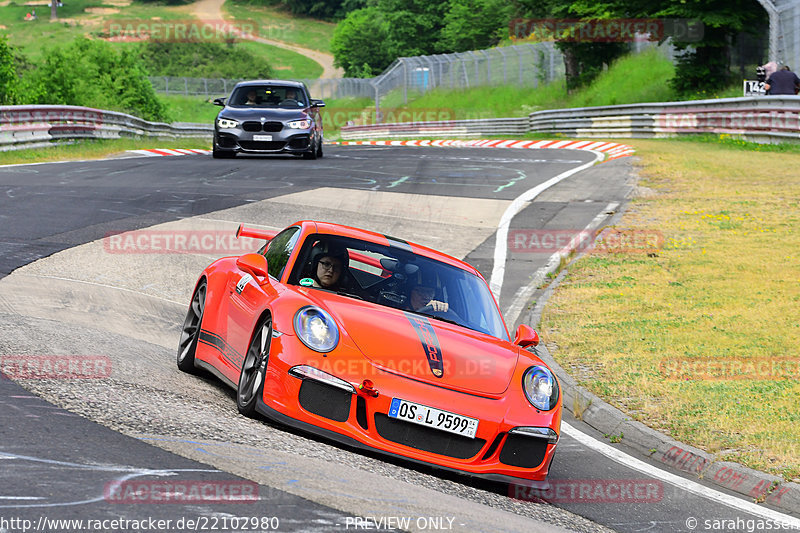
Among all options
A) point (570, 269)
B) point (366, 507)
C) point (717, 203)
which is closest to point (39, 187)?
point (570, 269)

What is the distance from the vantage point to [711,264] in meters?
13.7

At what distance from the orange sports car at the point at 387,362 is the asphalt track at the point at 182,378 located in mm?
197

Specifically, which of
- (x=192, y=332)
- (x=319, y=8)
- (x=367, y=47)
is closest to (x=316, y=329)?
(x=192, y=332)

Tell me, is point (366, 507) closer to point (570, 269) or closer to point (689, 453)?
point (689, 453)

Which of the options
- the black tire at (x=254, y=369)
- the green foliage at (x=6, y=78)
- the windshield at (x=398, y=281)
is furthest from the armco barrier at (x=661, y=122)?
the black tire at (x=254, y=369)

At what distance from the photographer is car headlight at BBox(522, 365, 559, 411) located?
6184 mm

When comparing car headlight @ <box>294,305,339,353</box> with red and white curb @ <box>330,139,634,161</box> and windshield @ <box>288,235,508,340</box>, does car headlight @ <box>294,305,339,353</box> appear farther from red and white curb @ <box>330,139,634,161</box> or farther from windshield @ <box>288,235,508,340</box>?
red and white curb @ <box>330,139,634,161</box>

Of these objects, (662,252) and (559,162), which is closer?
(662,252)

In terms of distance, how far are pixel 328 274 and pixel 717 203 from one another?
43.0 feet

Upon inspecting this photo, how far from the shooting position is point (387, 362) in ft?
19.4
